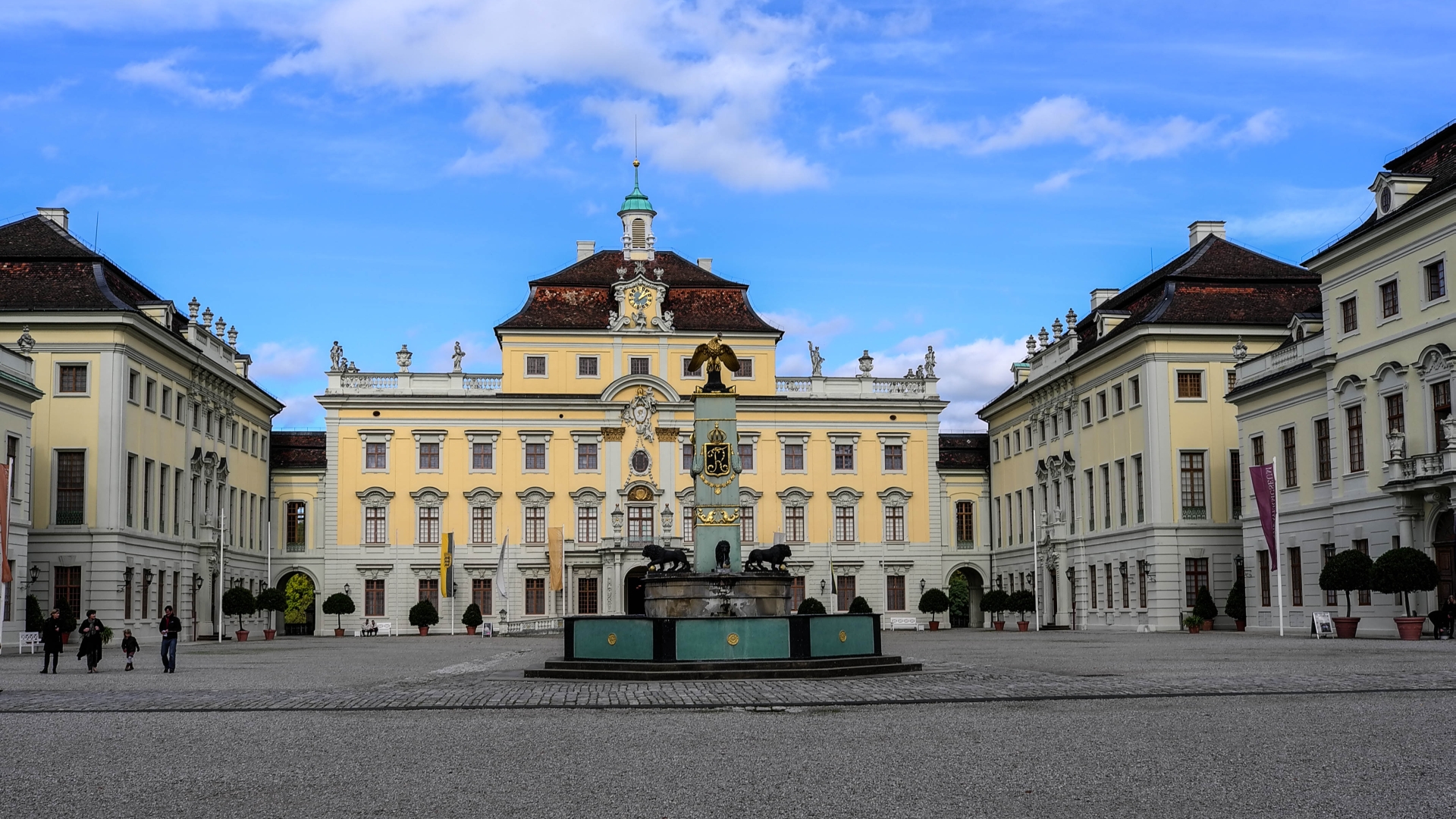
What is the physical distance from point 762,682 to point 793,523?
177 feet

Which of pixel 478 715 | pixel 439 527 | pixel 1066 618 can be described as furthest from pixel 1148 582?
pixel 478 715

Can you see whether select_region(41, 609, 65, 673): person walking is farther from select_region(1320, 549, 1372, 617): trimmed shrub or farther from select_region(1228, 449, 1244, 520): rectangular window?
select_region(1228, 449, 1244, 520): rectangular window

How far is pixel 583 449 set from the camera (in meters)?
74.3

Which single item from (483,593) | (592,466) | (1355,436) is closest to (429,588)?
(483,593)

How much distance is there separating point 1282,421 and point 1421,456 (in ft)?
29.8

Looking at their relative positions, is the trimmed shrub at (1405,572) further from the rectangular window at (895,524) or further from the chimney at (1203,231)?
the rectangular window at (895,524)

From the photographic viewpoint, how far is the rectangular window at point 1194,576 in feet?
176

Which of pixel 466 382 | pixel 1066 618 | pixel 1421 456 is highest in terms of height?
pixel 466 382

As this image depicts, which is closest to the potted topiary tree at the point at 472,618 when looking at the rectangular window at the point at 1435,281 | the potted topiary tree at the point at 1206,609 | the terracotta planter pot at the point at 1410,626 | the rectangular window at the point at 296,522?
the rectangular window at the point at 296,522

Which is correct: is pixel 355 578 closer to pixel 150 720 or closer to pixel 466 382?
pixel 466 382

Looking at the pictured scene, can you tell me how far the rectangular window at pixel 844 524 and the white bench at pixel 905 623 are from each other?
4.27 m


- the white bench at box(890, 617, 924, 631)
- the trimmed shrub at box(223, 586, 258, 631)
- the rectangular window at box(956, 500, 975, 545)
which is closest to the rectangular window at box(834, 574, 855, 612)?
the white bench at box(890, 617, 924, 631)

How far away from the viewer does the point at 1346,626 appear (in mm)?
39188

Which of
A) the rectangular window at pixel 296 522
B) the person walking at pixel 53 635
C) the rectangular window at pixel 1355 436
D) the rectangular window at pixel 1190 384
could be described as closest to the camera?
the person walking at pixel 53 635
